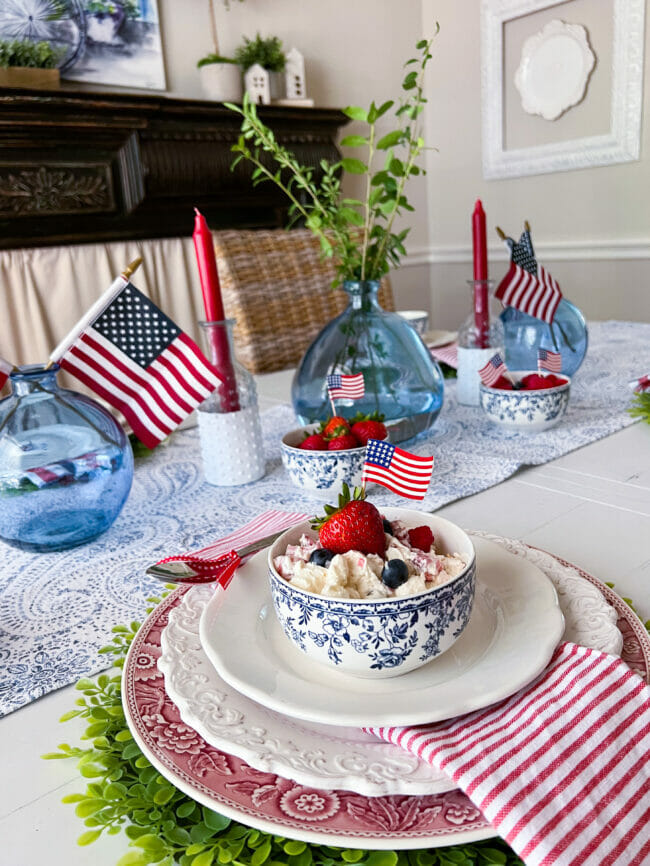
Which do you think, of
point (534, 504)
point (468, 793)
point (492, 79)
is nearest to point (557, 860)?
point (468, 793)

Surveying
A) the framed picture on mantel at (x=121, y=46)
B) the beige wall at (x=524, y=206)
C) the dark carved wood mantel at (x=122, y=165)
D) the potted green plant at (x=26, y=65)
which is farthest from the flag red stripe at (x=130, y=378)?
the beige wall at (x=524, y=206)

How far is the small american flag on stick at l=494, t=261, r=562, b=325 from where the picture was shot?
1087 mm

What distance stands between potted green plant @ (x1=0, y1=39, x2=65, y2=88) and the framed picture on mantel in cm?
15

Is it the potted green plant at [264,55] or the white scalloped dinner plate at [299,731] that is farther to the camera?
the potted green plant at [264,55]

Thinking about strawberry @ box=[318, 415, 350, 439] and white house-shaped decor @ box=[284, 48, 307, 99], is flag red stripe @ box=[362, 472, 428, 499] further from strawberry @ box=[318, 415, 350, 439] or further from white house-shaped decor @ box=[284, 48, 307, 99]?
white house-shaped decor @ box=[284, 48, 307, 99]

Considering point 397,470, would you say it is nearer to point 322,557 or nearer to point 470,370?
point 322,557

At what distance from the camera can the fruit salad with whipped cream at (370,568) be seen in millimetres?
422

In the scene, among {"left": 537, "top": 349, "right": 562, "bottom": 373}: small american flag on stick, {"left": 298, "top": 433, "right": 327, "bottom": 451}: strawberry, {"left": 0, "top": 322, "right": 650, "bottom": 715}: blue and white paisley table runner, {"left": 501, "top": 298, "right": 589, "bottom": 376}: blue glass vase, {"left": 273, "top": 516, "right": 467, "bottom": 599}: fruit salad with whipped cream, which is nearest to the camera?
{"left": 273, "top": 516, "right": 467, "bottom": 599}: fruit salad with whipped cream

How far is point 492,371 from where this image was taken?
39.9 inches

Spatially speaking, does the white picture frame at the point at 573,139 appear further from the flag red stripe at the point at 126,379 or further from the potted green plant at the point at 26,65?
the flag red stripe at the point at 126,379

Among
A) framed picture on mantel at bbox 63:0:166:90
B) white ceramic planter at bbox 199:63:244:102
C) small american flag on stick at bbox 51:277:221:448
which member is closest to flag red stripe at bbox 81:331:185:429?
small american flag on stick at bbox 51:277:221:448

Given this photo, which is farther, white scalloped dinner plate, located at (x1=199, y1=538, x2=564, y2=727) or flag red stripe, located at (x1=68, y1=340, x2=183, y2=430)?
flag red stripe, located at (x1=68, y1=340, x2=183, y2=430)

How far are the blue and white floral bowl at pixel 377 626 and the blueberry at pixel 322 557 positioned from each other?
0.03 meters

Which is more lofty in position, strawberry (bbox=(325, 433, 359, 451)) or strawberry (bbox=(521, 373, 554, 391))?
strawberry (bbox=(521, 373, 554, 391))
